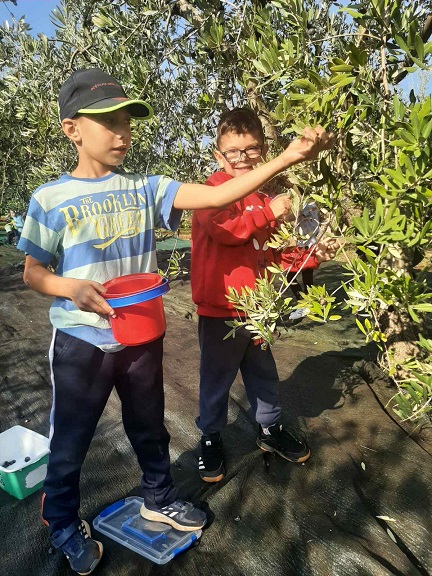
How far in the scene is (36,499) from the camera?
252cm

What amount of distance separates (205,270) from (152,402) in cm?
71

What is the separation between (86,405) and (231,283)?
88 cm

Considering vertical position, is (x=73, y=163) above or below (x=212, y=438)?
above

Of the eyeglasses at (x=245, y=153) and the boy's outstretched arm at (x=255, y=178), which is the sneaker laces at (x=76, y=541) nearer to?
the boy's outstretched arm at (x=255, y=178)

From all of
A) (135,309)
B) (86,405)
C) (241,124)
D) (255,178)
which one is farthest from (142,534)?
(241,124)

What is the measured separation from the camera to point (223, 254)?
8.05ft

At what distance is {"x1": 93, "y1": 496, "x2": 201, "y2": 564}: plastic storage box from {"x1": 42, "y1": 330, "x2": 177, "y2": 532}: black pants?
0.67 ft

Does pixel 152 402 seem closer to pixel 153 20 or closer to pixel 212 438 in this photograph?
pixel 212 438

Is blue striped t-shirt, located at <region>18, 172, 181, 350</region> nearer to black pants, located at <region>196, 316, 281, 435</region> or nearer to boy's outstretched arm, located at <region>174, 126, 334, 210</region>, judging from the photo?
boy's outstretched arm, located at <region>174, 126, 334, 210</region>

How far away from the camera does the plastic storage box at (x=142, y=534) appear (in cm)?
209

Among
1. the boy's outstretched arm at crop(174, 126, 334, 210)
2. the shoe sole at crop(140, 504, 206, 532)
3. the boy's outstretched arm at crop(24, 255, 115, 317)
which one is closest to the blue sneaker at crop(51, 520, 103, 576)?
the shoe sole at crop(140, 504, 206, 532)

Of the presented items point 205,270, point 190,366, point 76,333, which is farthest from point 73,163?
point 76,333

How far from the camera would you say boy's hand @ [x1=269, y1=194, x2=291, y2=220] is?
2.14 metres

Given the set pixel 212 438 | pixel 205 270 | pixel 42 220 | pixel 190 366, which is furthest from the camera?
pixel 190 366
